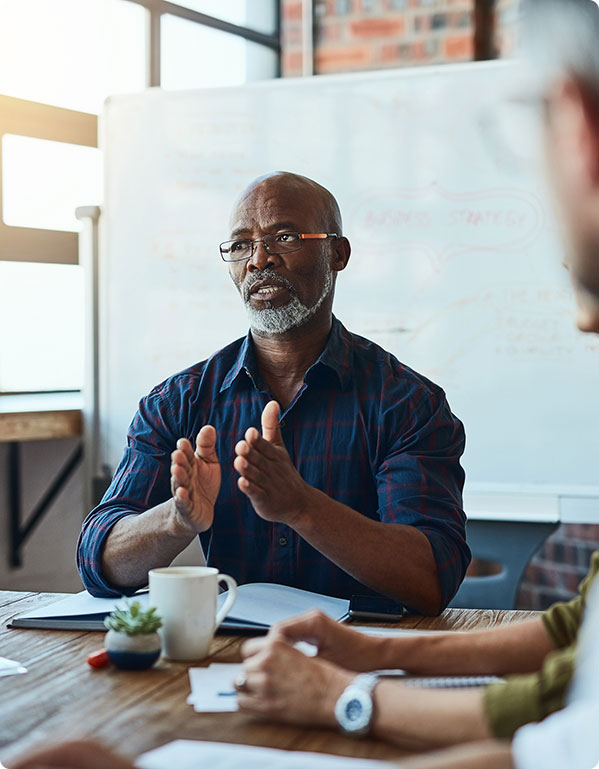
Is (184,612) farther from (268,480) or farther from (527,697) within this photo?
(527,697)

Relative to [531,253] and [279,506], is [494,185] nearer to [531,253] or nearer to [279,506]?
[531,253]

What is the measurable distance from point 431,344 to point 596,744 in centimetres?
208

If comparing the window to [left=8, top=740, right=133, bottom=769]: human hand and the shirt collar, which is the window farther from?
[left=8, top=740, right=133, bottom=769]: human hand

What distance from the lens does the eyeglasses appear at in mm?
1795

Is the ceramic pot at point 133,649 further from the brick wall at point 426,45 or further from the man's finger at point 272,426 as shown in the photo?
the brick wall at point 426,45

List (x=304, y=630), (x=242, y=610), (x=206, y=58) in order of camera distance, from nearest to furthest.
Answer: (x=304, y=630) → (x=242, y=610) → (x=206, y=58)

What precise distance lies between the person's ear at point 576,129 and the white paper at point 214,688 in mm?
615

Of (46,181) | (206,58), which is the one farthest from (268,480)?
(206,58)

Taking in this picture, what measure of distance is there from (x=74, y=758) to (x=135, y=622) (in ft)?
1.11

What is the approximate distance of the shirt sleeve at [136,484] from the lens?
60.2 inches

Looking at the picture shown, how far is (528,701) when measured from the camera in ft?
2.71

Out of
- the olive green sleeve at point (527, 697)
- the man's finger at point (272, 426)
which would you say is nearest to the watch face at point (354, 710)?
the olive green sleeve at point (527, 697)

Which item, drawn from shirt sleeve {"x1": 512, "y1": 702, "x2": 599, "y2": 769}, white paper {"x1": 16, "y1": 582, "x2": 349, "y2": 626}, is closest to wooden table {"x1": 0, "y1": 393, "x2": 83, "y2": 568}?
white paper {"x1": 16, "y1": 582, "x2": 349, "y2": 626}

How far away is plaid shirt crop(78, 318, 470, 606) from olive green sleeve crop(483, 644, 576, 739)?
0.65 m
